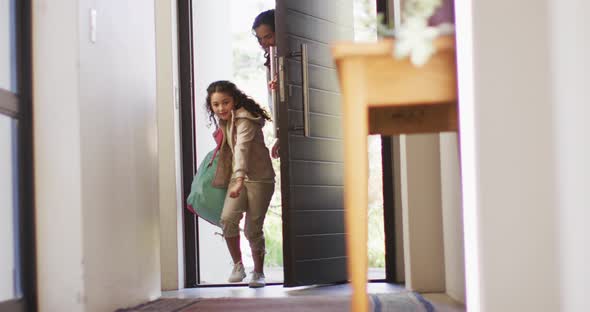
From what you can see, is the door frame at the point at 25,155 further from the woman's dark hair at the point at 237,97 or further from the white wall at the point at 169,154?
the woman's dark hair at the point at 237,97

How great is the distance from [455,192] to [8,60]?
1.71 m

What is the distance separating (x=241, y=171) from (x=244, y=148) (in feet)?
0.46

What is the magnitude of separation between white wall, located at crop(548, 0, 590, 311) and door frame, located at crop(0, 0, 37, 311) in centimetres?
167

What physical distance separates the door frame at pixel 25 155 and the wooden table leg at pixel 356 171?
4.11ft

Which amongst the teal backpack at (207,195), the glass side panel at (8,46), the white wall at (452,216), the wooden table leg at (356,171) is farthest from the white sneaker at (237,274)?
the wooden table leg at (356,171)

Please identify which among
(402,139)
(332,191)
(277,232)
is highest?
(402,139)

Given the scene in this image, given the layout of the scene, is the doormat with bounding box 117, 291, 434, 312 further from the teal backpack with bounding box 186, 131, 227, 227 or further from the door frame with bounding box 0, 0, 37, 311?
the teal backpack with bounding box 186, 131, 227, 227

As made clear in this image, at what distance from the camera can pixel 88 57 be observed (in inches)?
99.3

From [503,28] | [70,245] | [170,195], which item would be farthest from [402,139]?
[503,28]

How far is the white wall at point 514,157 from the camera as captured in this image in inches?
54.9

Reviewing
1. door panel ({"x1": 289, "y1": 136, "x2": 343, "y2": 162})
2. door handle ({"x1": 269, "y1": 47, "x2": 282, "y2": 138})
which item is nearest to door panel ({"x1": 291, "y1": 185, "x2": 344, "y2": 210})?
door panel ({"x1": 289, "y1": 136, "x2": 343, "y2": 162})

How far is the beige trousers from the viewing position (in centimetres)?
405

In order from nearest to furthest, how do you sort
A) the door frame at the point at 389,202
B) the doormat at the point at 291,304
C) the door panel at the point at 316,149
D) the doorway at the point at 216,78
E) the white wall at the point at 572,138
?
the white wall at the point at 572,138
the doormat at the point at 291,304
the door panel at the point at 316,149
the door frame at the point at 389,202
the doorway at the point at 216,78

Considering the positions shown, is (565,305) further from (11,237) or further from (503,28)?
(11,237)
